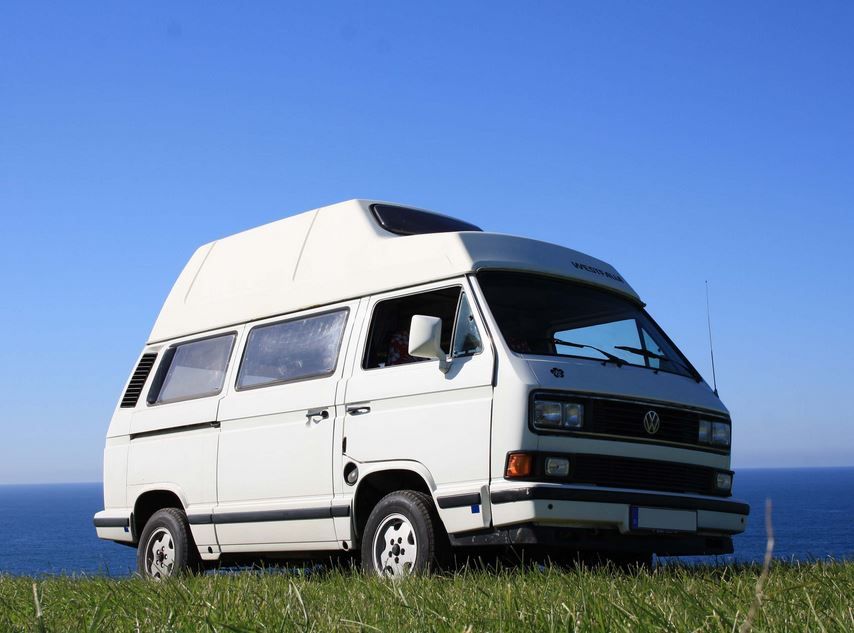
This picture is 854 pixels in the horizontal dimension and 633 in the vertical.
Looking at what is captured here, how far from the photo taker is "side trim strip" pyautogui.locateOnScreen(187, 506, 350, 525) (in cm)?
765

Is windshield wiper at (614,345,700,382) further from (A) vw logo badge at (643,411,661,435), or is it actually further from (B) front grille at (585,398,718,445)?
(A) vw logo badge at (643,411,661,435)

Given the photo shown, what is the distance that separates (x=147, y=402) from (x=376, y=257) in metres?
3.23

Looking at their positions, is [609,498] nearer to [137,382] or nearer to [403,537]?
[403,537]

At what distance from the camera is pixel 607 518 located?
6695 millimetres

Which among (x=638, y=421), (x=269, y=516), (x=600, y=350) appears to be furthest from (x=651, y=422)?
(x=269, y=516)

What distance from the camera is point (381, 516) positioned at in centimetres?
724

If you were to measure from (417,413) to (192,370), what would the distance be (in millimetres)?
3242

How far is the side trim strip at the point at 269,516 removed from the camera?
765cm

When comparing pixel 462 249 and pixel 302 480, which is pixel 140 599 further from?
pixel 462 249

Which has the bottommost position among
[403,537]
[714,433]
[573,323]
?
[403,537]

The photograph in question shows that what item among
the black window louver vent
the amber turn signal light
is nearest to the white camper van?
the amber turn signal light

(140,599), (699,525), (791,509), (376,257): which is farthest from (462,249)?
(791,509)

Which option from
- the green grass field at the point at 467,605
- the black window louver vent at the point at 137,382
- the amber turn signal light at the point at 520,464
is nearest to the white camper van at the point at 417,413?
the amber turn signal light at the point at 520,464

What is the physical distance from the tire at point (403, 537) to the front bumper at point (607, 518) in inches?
8.8
